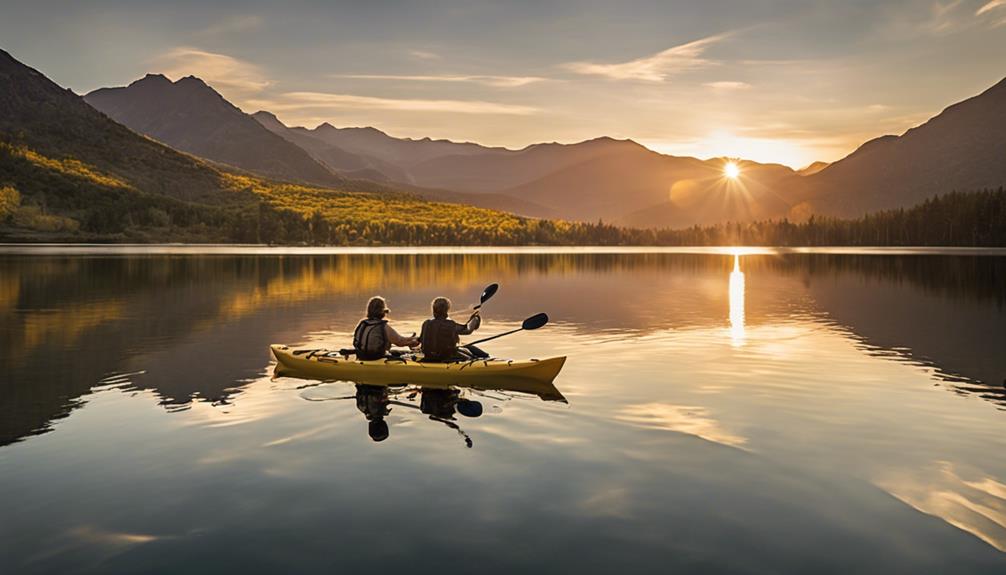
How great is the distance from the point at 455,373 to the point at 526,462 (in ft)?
21.9

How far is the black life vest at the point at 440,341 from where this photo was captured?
20688mm

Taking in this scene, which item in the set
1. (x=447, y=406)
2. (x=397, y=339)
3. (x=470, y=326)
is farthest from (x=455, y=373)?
(x=470, y=326)

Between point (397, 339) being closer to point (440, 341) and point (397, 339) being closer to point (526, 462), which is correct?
point (440, 341)

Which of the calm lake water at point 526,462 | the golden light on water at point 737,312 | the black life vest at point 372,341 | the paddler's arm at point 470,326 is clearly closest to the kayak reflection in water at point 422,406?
the calm lake water at point 526,462

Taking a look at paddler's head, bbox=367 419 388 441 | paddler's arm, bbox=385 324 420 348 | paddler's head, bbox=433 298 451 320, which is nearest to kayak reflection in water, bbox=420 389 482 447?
paddler's head, bbox=367 419 388 441

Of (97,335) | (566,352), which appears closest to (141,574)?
(566,352)

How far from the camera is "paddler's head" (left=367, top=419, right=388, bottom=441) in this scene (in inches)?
615

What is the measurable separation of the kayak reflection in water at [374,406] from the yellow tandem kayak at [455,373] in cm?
29

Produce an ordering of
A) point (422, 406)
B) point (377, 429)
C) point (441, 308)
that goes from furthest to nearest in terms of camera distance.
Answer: point (441, 308)
point (422, 406)
point (377, 429)

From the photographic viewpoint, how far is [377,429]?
16.3 m

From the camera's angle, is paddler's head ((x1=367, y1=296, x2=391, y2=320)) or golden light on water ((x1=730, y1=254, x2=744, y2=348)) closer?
paddler's head ((x1=367, y1=296, x2=391, y2=320))

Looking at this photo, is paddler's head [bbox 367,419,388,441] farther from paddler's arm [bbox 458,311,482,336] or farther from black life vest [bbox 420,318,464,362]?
paddler's arm [bbox 458,311,482,336]

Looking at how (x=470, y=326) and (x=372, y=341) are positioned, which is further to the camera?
(x=470, y=326)

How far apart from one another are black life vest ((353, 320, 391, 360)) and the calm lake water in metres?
1.27
